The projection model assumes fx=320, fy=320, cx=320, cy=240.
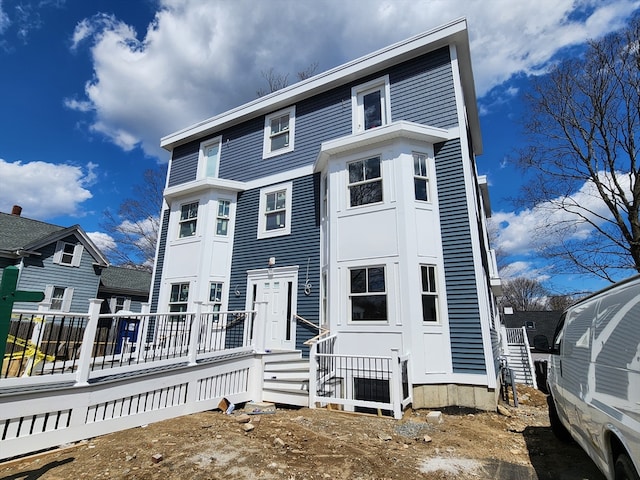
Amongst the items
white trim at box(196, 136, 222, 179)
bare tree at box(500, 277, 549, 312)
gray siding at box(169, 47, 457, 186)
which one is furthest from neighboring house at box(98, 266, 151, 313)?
bare tree at box(500, 277, 549, 312)

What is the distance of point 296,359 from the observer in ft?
27.0

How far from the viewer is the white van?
83.6 inches

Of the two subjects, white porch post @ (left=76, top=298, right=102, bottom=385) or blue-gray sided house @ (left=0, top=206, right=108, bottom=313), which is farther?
blue-gray sided house @ (left=0, top=206, right=108, bottom=313)

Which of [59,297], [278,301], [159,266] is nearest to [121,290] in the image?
[59,297]

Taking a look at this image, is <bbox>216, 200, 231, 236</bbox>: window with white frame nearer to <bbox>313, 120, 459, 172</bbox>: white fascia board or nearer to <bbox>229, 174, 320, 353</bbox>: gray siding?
<bbox>229, 174, 320, 353</bbox>: gray siding

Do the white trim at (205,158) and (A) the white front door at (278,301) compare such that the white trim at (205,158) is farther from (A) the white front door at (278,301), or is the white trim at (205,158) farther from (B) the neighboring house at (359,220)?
(A) the white front door at (278,301)

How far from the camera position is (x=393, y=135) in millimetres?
8398

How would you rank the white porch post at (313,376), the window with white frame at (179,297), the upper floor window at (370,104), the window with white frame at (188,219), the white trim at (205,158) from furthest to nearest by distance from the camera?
the white trim at (205,158) < the window with white frame at (188,219) < the window with white frame at (179,297) < the upper floor window at (370,104) < the white porch post at (313,376)

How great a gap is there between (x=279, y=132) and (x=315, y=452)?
10147mm

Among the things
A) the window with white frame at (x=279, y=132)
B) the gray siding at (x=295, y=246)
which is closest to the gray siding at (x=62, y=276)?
the gray siding at (x=295, y=246)

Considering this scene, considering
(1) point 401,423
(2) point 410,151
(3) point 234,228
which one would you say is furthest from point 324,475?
(3) point 234,228

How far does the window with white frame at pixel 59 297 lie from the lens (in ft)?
54.6

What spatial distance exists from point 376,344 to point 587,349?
4.89 metres

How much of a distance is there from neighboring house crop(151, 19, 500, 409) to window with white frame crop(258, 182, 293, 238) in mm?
49
